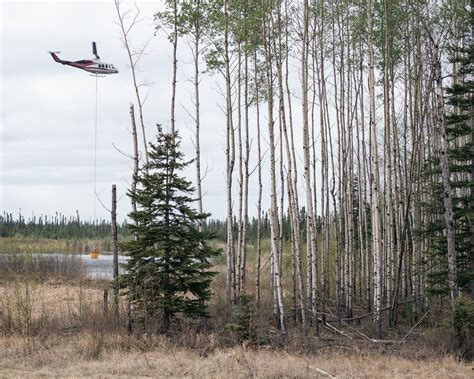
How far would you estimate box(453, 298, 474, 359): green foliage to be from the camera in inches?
439

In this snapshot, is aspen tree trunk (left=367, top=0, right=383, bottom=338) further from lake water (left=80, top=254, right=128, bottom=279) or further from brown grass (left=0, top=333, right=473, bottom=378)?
lake water (left=80, top=254, right=128, bottom=279)

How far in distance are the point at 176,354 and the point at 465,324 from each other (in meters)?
5.42

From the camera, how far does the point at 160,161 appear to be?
13555mm

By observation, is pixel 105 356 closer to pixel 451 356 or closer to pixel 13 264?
pixel 451 356

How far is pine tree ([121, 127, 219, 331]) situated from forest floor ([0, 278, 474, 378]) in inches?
25.7

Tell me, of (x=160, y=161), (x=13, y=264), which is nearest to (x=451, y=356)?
(x=160, y=161)

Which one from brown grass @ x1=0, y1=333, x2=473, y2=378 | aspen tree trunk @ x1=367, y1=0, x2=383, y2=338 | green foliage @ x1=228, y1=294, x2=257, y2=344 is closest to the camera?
brown grass @ x1=0, y1=333, x2=473, y2=378

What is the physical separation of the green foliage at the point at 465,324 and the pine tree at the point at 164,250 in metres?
5.06

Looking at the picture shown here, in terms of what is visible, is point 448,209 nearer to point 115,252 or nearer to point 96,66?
point 115,252

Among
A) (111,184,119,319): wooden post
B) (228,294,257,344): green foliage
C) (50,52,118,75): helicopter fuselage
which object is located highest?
(50,52,118,75): helicopter fuselage

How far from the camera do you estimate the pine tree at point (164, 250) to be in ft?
42.9

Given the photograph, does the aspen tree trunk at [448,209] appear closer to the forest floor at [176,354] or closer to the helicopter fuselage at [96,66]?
the forest floor at [176,354]

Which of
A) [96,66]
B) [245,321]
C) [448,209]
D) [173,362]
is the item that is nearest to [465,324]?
[448,209]

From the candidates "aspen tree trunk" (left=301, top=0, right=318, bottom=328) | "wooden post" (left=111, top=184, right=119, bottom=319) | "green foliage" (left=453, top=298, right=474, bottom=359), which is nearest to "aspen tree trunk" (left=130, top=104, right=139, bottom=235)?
"wooden post" (left=111, top=184, right=119, bottom=319)
